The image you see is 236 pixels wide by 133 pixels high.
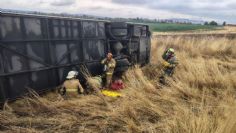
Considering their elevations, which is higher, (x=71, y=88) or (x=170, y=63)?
(x=170, y=63)

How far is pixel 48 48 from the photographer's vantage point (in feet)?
23.5

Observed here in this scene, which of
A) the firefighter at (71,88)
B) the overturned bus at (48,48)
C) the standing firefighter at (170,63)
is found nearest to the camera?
the overturned bus at (48,48)

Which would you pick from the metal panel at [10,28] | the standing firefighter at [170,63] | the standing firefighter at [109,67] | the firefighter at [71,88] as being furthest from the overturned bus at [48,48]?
the standing firefighter at [170,63]

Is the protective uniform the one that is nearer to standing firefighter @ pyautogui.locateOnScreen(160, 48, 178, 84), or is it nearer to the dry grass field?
standing firefighter @ pyautogui.locateOnScreen(160, 48, 178, 84)

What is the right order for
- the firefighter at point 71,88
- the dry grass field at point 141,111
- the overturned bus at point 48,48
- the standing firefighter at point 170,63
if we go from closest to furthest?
the dry grass field at point 141,111, the overturned bus at point 48,48, the firefighter at point 71,88, the standing firefighter at point 170,63

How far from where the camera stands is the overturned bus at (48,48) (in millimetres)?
6129

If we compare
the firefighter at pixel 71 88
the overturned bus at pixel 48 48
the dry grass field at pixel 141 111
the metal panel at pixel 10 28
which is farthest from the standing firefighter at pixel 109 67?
the metal panel at pixel 10 28

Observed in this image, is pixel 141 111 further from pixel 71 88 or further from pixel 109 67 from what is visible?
pixel 109 67

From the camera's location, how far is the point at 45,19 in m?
6.99

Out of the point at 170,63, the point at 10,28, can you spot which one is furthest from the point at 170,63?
the point at 10,28

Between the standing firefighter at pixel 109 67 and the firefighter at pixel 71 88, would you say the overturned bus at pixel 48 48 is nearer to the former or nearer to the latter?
the standing firefighter at pixel 109 67

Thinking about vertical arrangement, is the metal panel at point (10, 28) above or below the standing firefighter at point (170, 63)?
above

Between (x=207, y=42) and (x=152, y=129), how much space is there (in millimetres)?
15446

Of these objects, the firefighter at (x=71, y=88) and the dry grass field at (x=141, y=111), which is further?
the firefighter at (x=71, y=88)
